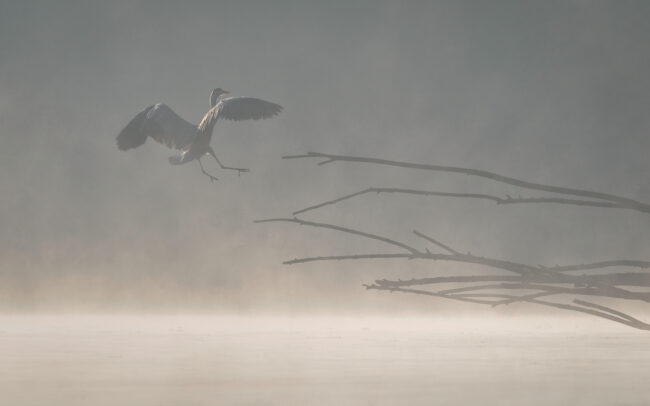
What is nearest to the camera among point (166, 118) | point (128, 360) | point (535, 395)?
point (166, 118)

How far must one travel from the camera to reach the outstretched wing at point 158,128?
1.55 metres

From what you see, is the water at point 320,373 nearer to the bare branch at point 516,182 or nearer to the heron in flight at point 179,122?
the heron in flight at point 179,122

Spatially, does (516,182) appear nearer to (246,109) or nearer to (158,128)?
(158,128)

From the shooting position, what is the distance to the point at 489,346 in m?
8.25

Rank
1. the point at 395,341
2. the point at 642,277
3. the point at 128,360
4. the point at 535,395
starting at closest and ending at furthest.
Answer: the point at 642,277, the point at 535,395, the point at 128,360, the point at 395,341

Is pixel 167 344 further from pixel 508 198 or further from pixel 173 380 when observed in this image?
pixel 508 198

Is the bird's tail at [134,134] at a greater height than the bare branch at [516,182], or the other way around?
the bird's tail at [134,134]

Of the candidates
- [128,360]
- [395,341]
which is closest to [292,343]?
[395,341]

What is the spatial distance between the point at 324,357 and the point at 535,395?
2663mm

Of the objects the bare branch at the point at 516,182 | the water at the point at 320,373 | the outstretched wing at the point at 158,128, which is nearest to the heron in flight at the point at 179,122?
the outstretched wing at the point at 158,128

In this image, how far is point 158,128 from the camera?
5.59 feet

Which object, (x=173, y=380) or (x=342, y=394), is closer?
(x=342, y=394)

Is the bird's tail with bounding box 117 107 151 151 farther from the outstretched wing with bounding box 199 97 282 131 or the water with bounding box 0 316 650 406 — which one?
the water with bounding box 0 316 650 406

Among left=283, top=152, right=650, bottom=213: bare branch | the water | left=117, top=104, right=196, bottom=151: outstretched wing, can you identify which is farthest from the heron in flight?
the water
